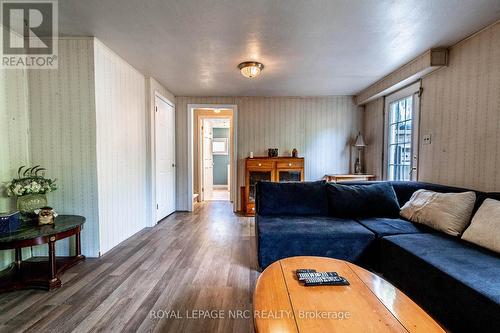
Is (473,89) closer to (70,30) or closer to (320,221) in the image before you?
(320,221)

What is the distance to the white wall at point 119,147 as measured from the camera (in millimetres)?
2578

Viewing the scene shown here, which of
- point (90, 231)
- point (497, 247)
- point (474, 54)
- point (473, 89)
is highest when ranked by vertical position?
point (474, 54)

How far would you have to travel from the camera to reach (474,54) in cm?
232

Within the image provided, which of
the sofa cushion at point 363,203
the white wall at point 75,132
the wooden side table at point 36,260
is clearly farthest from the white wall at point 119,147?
the sofa cushion at point 363,203

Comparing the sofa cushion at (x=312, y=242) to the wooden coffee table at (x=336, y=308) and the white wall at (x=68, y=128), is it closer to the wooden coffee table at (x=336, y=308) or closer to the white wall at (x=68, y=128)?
the wooden coffee table at (x=336, y=308)

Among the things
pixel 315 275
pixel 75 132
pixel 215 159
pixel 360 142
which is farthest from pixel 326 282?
pixel 215 159

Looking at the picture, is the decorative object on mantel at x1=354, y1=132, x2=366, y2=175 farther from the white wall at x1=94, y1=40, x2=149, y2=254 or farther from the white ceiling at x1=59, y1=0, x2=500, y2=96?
the white wall at x1=94, y1=40, x2=149, y2=254

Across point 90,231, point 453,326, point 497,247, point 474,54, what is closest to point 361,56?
point 474,54

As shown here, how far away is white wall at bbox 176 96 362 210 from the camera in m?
4.73

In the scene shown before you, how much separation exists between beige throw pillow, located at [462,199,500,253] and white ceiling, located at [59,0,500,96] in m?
1.60

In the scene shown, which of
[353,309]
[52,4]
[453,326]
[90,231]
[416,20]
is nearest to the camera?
[353,309]

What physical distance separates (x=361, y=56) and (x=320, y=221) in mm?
2053

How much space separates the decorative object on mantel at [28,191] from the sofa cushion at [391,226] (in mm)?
3149

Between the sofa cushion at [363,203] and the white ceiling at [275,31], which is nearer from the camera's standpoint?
the white ceiling at [275,31]
